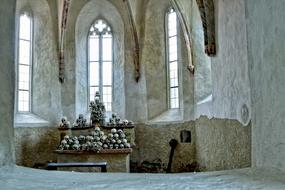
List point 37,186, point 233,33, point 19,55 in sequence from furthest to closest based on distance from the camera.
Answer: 1. point 19,55
2. point 233,33
3. point 37,186

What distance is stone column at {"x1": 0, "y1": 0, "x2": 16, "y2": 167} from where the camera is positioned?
3.13 metres

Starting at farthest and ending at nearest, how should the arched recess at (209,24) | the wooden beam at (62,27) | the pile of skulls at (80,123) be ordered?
the wooden beam at (62,27) < the pile of skulls at (80,123) < the arched recess at (209,24)

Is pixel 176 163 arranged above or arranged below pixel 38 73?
below

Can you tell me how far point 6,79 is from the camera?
3.21m

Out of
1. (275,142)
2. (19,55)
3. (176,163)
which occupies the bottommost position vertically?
(176,163)

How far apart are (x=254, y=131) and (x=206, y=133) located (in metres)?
6.28

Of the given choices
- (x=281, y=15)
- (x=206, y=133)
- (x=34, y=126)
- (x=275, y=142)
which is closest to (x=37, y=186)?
(x=275, y=142)

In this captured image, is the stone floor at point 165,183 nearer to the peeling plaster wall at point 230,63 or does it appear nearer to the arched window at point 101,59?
the peeling plaster wall at point 230,63

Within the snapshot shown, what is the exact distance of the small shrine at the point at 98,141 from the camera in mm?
9102

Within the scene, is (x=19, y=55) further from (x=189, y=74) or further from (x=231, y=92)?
(x=231, y=92)

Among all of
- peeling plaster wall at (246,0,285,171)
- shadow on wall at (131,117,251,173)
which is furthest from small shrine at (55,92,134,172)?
peeling plaster wall at (246,0,285,171)

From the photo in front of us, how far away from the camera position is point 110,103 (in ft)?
40.2

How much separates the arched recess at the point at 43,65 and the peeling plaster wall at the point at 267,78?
30.4ft

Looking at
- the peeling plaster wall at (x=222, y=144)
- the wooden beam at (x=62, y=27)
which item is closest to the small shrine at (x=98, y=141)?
the wooden beam at (x=62, y=27)
